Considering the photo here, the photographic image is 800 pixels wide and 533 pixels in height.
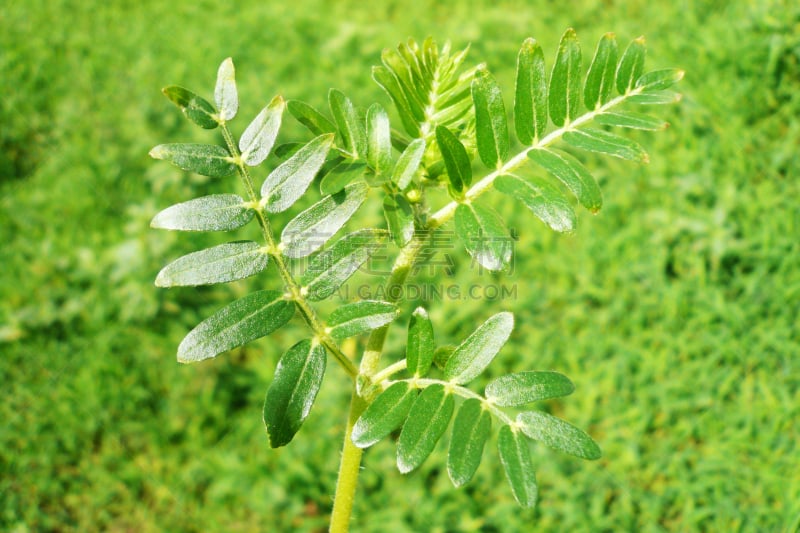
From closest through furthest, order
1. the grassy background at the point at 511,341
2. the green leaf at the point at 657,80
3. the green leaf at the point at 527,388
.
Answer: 1. the green leaf at the point at 527,388
2. the green leaf at the point at 657,80
3. the grassy background at the point at 511,341

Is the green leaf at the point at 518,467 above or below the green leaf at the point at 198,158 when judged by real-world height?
below

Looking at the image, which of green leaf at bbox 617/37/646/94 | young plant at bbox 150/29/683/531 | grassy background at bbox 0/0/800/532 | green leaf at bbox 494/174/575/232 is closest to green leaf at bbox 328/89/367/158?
young plant at bbox 150/29/683/531

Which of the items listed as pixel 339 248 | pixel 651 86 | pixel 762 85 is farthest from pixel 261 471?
pixel 762 85

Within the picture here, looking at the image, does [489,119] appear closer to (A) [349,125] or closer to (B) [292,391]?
(A) [349,125]

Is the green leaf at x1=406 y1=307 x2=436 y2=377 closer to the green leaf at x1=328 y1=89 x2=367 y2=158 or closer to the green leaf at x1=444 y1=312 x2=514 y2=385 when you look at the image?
the green leaf at x1=444 y1=312 x2=514 y2=385

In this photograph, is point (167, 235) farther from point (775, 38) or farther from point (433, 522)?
point (775, 38)

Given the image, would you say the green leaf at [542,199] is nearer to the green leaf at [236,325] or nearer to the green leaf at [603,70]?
the green leaf at [603,70]

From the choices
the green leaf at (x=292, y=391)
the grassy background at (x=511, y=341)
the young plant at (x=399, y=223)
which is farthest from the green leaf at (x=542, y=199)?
the grassy background at (x=511, y=341)
